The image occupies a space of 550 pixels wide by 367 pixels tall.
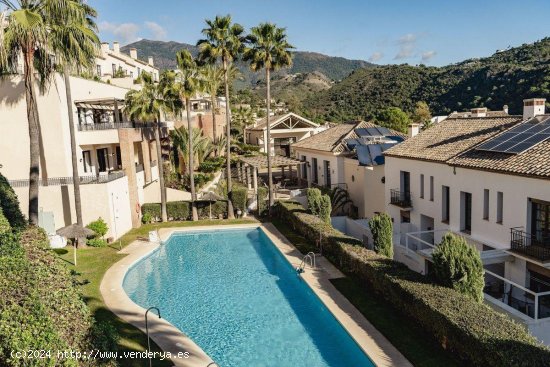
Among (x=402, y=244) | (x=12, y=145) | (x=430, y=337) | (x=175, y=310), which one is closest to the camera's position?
(x=430, y=337)

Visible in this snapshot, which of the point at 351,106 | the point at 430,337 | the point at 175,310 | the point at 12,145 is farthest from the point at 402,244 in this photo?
the point at 351,106

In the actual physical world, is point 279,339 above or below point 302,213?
below

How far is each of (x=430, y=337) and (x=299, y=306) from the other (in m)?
5.79

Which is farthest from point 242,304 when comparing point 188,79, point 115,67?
point 115,67

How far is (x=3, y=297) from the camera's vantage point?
8.31 m

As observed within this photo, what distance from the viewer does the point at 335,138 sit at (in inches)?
1490

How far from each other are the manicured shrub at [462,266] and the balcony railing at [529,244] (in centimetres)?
300

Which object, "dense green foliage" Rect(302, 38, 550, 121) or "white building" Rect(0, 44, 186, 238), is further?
"dense green foliage" Rect(302, 38, 550, 121)

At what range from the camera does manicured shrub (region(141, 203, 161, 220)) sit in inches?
1305

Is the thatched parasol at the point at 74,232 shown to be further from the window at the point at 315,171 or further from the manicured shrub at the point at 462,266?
the window at the point at 315,171

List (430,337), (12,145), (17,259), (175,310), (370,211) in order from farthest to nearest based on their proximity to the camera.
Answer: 1. (370,211)
2. (12,145)
3. (175,310)
4. (430,337)
5. (17,259)

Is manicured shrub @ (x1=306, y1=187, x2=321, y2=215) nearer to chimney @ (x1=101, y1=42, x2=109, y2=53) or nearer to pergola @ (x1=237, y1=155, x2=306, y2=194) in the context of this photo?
pergola @ (x1=237, y1=155, x2=306, y2=194)

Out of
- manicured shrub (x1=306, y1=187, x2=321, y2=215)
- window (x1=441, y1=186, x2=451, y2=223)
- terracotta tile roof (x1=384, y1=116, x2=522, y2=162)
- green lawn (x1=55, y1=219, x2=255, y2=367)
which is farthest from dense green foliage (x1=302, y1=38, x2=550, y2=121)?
green lawn (x1=55, y1=219, x2=255, y2=367)

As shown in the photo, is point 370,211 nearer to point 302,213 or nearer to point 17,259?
point 302,213
